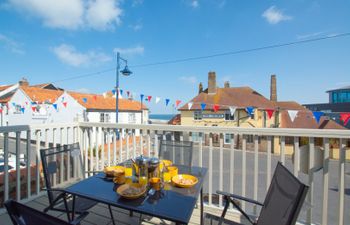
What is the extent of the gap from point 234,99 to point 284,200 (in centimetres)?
2025

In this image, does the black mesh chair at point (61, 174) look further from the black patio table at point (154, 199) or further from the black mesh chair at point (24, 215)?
the black mesh chair at point (24, 215)

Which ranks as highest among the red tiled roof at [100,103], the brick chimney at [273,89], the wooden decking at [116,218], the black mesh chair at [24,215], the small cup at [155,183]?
the brick chimney at [273,89]

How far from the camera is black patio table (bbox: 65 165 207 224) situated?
1.10 metres

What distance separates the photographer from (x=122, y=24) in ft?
31.4

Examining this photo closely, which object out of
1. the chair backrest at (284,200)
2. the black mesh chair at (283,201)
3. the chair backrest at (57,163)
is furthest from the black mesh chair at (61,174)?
the chair backrest at (284,200)

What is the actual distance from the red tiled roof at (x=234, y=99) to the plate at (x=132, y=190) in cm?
1815

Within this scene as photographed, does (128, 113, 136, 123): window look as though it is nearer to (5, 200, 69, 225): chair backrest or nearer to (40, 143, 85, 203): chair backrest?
(40, 143, 85, 203): chair backrest

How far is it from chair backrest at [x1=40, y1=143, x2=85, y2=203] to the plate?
2.23ft

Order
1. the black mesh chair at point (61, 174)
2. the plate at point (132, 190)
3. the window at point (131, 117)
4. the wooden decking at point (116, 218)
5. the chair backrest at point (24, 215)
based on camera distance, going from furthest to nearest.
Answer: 1. the window at point (131, 117)
2. the wooden decking at point (116, 218)
3. the black mesh chair at point (61, 174)
4. the plate at point (132, 190)
5. the chair backrest at point (24, 215)

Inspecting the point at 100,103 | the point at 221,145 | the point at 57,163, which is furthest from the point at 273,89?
the point at 57,163

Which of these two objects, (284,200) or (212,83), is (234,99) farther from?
(284,200)

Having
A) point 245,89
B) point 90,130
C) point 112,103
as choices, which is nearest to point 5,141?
point 90,130

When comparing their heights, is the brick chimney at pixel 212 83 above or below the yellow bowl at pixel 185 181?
above

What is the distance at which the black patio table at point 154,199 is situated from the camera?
110cm
